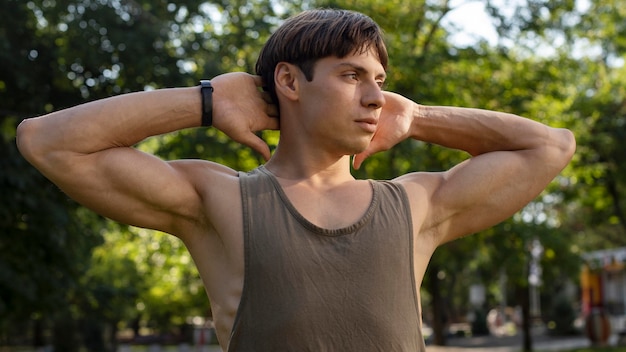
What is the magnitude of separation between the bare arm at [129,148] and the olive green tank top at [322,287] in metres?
0.25

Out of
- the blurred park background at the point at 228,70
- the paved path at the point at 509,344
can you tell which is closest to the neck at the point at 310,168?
the blurred park background at the point at 228,70

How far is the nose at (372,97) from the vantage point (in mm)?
2922

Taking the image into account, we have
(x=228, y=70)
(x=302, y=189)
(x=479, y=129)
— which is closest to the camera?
(x=302, y=189)

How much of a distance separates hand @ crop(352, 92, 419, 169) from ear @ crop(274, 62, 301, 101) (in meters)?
0.30

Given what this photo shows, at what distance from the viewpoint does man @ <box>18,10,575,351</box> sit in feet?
9.18

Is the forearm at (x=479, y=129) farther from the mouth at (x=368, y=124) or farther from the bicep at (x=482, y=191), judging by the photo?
the mouth at (x=368, y=124)

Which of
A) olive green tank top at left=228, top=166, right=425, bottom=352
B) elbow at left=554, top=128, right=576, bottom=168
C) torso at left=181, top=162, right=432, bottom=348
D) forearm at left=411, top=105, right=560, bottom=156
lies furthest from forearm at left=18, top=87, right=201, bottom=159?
elbow at left=554, top=128, right=576, bottom=168

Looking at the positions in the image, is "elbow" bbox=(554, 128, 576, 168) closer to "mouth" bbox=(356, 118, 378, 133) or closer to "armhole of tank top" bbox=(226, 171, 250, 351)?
"mouth" bbox=(356, 118, 378, 133)

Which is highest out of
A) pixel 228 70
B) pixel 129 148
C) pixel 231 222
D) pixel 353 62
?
pixel 228 70

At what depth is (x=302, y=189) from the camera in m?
3.00

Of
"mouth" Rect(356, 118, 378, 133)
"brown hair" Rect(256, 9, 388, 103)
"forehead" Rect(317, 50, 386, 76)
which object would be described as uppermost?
"brown hair" Rect(256, 9, 388, 103)

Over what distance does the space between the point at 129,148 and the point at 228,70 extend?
11.4 metres

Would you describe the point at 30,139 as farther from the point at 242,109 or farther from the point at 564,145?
the point at 564,145

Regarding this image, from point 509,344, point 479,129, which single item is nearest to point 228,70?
point 479,129
